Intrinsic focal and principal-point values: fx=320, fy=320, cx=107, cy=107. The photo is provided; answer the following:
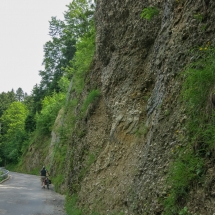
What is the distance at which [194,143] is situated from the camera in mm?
5828

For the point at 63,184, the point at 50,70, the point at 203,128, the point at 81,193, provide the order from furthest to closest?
the point at 50,70 → the point at 63,184 → the point at 81,193 → the point at 203,128

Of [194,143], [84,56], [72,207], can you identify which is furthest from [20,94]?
[194,143]

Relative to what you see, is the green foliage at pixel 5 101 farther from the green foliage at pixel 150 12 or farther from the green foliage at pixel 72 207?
the green foliage at pixel 150 12

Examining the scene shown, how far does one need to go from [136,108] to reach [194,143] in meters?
5.81

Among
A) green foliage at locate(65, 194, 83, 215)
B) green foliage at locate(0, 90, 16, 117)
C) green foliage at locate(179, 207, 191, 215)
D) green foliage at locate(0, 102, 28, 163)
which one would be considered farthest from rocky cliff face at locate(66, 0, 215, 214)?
green foliage at locate(0, 90, 16, 117)

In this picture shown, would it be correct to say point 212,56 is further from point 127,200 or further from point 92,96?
point 92,96

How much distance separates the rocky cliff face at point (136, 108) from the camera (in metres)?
7.23

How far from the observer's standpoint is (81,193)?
524 inches

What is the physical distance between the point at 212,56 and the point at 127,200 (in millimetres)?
4321

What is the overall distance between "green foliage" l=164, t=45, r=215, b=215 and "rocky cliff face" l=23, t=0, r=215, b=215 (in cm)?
28

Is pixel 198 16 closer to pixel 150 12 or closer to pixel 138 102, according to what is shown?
pixel 150 12

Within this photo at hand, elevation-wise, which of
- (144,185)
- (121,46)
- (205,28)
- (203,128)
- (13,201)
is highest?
(121,46)

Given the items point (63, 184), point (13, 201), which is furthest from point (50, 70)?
point (13, 201)

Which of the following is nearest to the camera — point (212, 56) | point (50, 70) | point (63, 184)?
point (212, 56)
